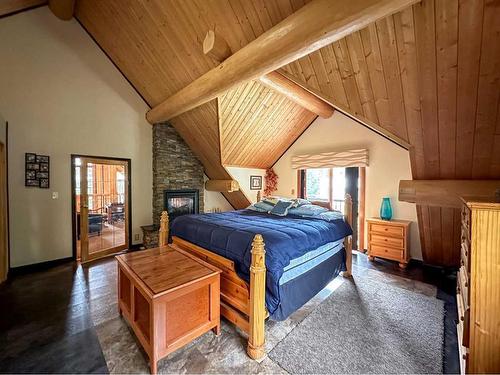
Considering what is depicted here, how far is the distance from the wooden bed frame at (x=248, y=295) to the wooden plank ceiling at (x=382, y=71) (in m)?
2.02

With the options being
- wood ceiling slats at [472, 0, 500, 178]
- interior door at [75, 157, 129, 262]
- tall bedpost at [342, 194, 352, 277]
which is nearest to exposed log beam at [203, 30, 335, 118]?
tall bedpost at [342, 194, 352, 277]

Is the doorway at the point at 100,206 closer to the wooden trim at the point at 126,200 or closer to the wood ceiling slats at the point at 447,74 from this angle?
the wooden trim at the point at 126,200

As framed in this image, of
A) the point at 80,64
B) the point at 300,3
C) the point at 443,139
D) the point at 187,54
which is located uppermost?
the point at 80,64

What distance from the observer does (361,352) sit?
1.86 metres

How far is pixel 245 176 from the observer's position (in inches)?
214

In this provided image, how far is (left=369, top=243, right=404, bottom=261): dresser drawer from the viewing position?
368 centimetres

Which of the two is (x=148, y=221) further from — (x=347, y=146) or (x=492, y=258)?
(x=492, y=258)

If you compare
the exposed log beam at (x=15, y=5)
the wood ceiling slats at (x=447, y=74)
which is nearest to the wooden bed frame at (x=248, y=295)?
the wood ceiling slats at (x=447, y=74)

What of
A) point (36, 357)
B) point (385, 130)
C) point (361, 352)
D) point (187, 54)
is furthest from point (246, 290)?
point (187, 54)

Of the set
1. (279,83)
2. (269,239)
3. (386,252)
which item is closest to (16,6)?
(279,83)

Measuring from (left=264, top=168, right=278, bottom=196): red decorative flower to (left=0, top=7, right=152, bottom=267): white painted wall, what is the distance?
3.39m

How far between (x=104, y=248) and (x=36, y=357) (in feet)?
9.19

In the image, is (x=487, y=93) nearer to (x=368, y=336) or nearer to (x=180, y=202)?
(x=368, y=336)

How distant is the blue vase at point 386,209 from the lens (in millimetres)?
3969
